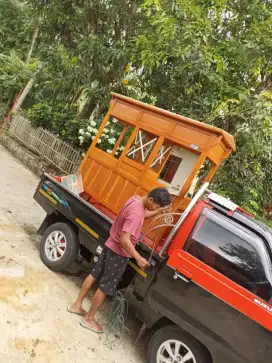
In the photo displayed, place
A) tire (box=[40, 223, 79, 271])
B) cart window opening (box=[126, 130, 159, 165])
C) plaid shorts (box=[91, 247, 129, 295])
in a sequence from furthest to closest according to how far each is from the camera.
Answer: cart window opening (box=[126, 130, 159, 165])
tire (box=[40, 223, 79, 271])
plaid shorts (box=[91, 247, 129, 295])

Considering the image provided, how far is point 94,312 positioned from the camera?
11.9 ft

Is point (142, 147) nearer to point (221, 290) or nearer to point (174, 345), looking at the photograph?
point (221, 290)

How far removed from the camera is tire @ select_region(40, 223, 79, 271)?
14.2ft

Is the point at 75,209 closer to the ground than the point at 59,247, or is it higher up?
higher up

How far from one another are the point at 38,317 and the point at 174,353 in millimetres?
1426

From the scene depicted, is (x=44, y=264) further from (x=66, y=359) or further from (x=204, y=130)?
(x=204, y=130)

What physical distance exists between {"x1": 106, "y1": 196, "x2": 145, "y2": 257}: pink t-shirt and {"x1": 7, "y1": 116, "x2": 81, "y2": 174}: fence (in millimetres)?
6483

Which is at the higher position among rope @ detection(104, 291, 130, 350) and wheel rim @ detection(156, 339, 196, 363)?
wheel rim @ detection(156, 339, 196, 363)

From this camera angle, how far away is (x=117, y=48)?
7.88 meters

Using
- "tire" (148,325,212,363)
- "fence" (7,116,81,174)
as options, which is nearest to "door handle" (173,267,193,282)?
"tire" (148,325,212,363)

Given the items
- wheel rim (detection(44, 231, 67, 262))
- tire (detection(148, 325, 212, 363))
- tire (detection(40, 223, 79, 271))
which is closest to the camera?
tire (detection(148, 325, 212, 363))

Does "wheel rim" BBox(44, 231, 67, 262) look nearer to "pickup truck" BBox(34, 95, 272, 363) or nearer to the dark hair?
"pickup truck" BBox(34, 95, 272, 363)

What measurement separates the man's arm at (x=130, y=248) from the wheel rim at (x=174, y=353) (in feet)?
2.76

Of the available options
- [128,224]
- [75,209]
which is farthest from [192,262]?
[75,209]
